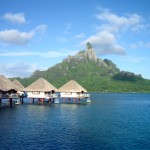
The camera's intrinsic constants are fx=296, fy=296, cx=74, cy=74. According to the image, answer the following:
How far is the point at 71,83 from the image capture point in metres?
96.2

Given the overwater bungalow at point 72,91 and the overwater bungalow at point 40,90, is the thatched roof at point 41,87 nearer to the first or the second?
the overwater bungalow at point 40,90

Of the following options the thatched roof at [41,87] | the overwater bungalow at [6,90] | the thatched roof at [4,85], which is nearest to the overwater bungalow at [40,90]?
the thatched roof at [41,87]

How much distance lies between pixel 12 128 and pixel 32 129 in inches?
121

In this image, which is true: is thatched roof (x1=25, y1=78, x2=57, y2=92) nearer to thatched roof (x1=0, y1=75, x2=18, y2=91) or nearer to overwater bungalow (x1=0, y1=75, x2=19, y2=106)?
overwater bungalow (x1=0, y1=75, x2=19, y2=106)

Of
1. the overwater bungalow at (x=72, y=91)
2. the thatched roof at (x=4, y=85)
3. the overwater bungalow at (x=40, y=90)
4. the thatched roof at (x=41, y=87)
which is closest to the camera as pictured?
the thatched roof at (x=4, y=85)

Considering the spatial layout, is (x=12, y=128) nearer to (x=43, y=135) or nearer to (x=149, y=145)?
(x=43, y=135)

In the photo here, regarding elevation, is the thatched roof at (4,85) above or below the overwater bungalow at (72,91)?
above

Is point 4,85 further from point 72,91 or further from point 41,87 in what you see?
point 72,91

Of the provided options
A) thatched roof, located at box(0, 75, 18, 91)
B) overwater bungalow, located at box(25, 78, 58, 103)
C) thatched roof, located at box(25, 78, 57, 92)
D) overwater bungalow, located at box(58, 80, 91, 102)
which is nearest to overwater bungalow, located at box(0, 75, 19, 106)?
thatched roof, located at box(0, 75, 18, 91)

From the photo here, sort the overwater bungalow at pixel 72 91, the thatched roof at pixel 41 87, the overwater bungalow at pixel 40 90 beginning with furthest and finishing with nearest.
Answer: the overwater bungalow at pixel 72 91 < the overwater bungalow at pixel 40 90 < the thatched roof at pixel 41 87

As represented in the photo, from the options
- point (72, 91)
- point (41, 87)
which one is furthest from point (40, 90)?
point (72, 91)

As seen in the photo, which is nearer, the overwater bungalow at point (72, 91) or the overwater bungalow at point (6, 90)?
the overwater bungalow at point (6, 90)

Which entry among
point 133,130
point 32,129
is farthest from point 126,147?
point 32,129

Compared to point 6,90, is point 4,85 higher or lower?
higher
